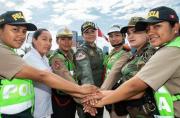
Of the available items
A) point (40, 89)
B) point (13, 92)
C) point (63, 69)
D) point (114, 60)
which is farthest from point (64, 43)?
point (13, 92)

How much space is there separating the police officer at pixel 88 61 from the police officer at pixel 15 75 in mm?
1593

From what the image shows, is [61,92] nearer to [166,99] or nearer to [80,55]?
[80,55]

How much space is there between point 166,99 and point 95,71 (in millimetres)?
2972

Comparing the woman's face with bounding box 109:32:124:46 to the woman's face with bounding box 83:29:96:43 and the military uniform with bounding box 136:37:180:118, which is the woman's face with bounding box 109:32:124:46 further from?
the military uniform with bounding box 136:37:180:118

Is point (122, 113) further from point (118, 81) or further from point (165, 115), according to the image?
point (165, 115)

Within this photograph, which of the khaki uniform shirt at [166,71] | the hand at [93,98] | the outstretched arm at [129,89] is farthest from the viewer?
the hand at [93,98]

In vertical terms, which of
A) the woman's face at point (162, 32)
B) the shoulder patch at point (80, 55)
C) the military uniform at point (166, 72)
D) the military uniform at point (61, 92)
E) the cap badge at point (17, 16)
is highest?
the cap badge at point (17, 16)

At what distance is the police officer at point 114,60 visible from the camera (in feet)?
17.4

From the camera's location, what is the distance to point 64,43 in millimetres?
6078

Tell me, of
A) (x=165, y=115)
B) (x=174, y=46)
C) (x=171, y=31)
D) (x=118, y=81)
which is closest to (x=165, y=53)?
(x=174, y=46)

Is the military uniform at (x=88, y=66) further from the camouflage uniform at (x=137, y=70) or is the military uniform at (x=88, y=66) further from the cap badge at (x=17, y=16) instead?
the cap badge at (x=17, y=16)

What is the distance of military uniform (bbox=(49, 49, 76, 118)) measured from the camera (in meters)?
5.48

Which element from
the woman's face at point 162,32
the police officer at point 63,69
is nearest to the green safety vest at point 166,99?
the woman's face at point 162,32

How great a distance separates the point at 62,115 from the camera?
18.9 ft
